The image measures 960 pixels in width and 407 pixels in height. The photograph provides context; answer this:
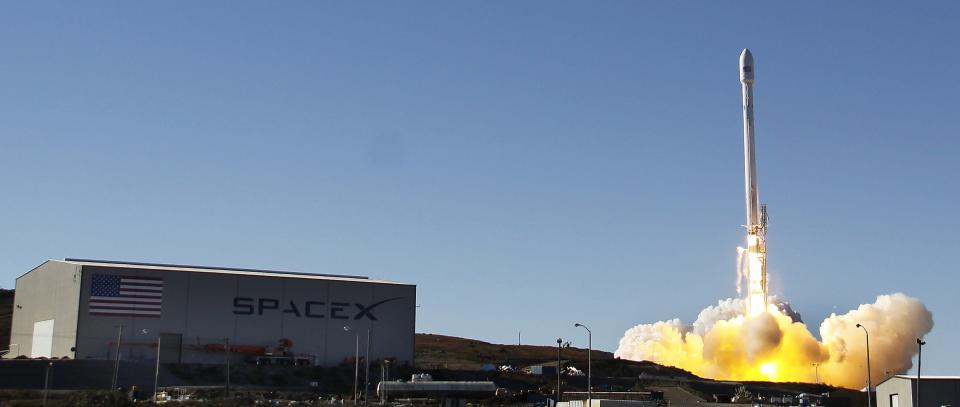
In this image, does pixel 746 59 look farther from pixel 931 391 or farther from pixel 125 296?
pixel 125 296

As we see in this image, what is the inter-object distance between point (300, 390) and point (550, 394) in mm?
26488

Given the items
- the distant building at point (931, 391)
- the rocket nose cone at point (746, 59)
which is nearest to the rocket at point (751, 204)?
the rocket nose cone at point (746, 59)

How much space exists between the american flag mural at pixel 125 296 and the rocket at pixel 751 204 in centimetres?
6524

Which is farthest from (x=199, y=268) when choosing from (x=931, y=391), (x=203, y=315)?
(x=931, y=391)

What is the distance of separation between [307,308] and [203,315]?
478 inches

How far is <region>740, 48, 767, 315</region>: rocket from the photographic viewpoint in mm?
135375

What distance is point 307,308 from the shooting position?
143375mm

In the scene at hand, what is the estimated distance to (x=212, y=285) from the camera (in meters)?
138

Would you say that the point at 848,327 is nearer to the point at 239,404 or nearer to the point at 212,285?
the point at 212,285

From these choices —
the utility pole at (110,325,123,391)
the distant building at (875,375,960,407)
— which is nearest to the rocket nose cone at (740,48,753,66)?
the distant building at (875,375,960,407)

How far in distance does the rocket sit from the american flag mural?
65243mm

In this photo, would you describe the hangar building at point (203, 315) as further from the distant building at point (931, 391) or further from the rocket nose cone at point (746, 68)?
the distant building at point (931, 391)

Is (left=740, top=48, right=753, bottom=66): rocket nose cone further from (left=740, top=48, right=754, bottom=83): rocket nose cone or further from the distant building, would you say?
the distant building

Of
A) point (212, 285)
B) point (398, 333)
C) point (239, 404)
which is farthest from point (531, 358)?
point (239, 404)
